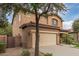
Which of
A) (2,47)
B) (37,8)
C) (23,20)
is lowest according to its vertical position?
(2,47)

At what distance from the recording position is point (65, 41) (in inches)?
217

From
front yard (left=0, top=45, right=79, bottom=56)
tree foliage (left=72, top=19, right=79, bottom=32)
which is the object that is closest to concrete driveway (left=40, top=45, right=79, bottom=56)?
front yard (left=0, top=45, right=79, bottom=56)

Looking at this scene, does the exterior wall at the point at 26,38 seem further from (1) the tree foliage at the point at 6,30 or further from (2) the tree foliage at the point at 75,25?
(2) the tree foliage at the point at 75,25

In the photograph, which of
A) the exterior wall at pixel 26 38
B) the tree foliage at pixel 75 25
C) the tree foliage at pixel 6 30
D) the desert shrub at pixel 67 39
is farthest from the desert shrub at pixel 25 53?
the tree foliage at pixel 75 25

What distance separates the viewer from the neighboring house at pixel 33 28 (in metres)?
5.45

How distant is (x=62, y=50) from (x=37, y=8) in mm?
931

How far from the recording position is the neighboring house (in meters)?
5.45

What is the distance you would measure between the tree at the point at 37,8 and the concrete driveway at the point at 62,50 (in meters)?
0.21

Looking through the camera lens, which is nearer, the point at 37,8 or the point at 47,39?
the point at 37,8

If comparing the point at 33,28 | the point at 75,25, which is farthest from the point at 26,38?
the point at 75,25

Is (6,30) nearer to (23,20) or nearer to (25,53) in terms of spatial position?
(23,20)

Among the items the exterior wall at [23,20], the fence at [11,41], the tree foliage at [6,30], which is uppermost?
the exterior wall at [23,20]

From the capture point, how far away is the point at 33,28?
5.46 meters

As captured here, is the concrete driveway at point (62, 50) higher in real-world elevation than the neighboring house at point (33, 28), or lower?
lower
